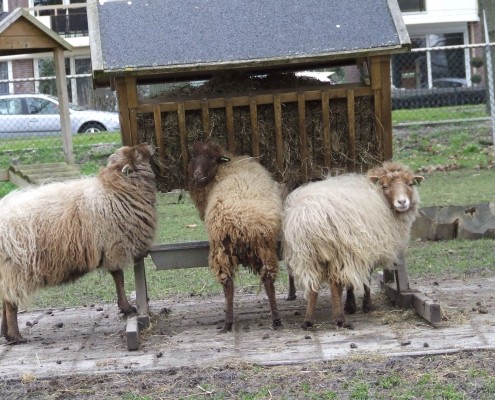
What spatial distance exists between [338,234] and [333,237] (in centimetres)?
5

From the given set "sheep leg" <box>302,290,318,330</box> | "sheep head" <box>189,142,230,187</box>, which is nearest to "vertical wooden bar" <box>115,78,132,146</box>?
"sheep head" <box>189,142,230,187</box>

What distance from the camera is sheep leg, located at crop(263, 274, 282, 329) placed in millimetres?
7422

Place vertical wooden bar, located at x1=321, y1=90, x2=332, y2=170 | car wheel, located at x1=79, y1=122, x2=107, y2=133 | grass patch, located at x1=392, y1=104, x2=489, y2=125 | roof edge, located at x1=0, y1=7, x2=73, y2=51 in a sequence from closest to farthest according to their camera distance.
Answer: vertical wooden bar, located at x1=321, y1=90, x2=332, y2=170 < roof edge, located at x1=0, y1=7, x2=73, y2=51 < grass patch, located at x1=392, y1=104, x2=489, y2=125 < car wheel, located at x1=79, y1=122, x2=107, y2=133

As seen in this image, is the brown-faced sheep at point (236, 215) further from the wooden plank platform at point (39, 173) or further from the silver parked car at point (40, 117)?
the silver parked car at point (40, 117)

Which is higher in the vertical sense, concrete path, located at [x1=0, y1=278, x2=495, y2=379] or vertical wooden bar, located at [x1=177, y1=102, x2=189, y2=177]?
vertical wooden bar, located at [x1=177, y1=102, x2=189, y2=177]

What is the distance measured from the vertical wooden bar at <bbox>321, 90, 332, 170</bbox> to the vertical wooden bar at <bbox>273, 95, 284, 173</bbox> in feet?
1.21

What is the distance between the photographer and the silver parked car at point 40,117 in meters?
20.8

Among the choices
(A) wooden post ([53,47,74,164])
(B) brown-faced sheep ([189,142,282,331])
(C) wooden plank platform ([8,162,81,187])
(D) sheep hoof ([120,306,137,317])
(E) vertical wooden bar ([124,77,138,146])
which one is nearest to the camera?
(B) brown-faced sheep ([189,142,282,331])

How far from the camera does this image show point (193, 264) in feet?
26.7

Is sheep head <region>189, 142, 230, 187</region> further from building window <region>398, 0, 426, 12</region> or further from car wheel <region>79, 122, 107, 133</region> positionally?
building window <region>398, 0, 426, 12</region>

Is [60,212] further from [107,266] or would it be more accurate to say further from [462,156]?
[462,156]

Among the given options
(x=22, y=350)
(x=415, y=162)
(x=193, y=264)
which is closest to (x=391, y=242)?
(x=193, y=264)

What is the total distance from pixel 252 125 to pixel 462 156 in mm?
11273

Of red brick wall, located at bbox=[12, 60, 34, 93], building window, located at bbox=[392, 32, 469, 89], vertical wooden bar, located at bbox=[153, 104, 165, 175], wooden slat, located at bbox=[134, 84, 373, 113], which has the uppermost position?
red brick wall, located at bbox=[12, 60, 34, 93]
